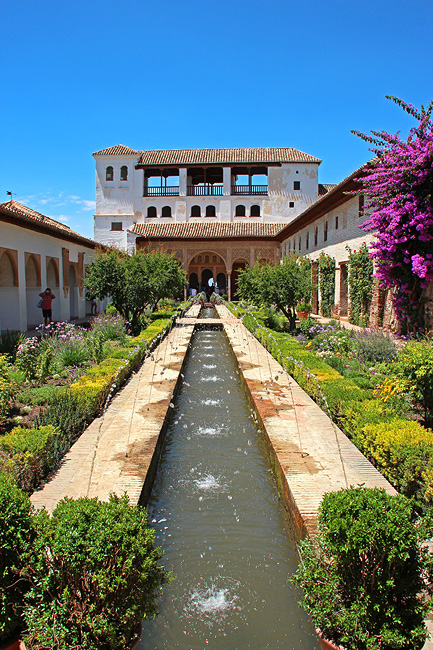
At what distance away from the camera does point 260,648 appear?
2.70 meters

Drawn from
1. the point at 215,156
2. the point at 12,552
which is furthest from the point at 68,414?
the point at 215,156

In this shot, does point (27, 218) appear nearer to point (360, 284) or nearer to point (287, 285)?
point (287, 285)

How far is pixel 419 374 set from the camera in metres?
4.61

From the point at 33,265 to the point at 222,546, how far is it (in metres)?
15.7

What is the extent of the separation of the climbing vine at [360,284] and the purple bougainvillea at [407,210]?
10.8 ft

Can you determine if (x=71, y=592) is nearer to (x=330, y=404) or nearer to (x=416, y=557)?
(x=416, y=557)

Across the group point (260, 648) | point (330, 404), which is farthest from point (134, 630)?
point (330, 404)

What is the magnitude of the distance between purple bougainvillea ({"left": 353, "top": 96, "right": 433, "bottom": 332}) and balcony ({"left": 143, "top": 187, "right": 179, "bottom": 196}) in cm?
2645

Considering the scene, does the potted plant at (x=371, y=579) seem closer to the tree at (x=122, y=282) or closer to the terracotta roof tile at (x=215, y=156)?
the tree at (x=122, y=282)

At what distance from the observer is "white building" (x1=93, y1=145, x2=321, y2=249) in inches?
1380

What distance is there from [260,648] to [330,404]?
3524mm

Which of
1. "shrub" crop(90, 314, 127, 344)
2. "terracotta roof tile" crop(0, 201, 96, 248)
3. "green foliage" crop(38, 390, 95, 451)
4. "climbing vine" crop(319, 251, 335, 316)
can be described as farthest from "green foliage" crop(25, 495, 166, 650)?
"climbing vine" crop(319, 251, 335, 316)

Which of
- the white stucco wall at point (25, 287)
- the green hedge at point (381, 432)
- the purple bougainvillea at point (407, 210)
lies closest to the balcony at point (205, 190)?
the white stucco wall at point (25, 287)

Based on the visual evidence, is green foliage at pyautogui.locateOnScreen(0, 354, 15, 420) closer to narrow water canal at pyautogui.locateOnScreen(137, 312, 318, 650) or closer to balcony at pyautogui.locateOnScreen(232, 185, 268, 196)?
narrow water canal at pyautogui.locateOnScreen(137, 312, 318, 650)
